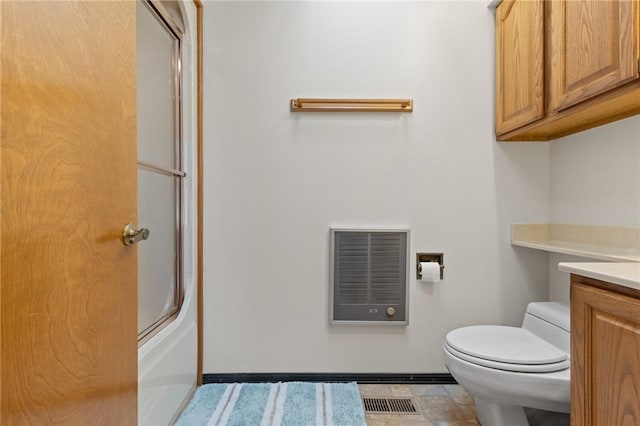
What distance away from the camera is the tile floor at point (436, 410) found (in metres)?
1.59

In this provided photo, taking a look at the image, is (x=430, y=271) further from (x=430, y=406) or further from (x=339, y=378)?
(x=339, y=378)

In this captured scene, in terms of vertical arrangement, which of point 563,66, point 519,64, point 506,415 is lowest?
point 506,415

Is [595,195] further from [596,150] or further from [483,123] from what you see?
[483,123]

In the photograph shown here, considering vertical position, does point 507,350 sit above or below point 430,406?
above

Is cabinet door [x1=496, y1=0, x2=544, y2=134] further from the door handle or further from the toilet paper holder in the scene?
the door handle

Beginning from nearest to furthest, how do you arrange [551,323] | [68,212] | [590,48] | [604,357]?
[68,212], [604,357], [590,48], [551,323]

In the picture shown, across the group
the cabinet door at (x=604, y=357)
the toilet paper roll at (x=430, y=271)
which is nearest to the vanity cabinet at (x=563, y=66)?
the cabinet door at (x=604, y=357)

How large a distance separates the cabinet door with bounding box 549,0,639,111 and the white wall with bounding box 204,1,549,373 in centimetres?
55

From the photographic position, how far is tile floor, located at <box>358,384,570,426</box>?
159cm

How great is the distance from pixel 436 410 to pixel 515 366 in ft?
1.92

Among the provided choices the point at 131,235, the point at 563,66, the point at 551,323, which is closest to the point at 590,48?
the point at 563,66

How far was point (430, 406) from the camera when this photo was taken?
68.3 inches

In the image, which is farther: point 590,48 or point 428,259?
point 428,259

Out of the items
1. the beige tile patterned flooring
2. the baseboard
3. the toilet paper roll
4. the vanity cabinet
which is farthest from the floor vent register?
the vanity cabinet
